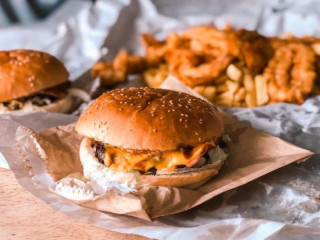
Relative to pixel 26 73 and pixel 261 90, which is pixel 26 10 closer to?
pixel 26 73

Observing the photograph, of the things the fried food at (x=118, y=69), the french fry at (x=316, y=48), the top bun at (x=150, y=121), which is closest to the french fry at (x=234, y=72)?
the french fry at (x=316, y=48)

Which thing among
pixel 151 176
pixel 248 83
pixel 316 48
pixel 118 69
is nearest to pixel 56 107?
pixel 118 69

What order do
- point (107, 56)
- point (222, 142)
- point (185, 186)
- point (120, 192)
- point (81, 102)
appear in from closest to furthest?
1. point (120, 192)
2. point (185, 186)
3. point (222, 142)
4. point (81, 102)
5. point (107, 56)

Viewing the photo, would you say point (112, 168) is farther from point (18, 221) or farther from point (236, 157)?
point (236, 157)

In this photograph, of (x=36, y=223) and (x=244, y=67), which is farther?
(x=244, y=67)

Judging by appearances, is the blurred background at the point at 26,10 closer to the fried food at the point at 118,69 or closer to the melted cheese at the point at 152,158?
the fried food at the point at 118,69

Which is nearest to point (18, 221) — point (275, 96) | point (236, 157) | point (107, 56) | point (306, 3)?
point (236, 157)
